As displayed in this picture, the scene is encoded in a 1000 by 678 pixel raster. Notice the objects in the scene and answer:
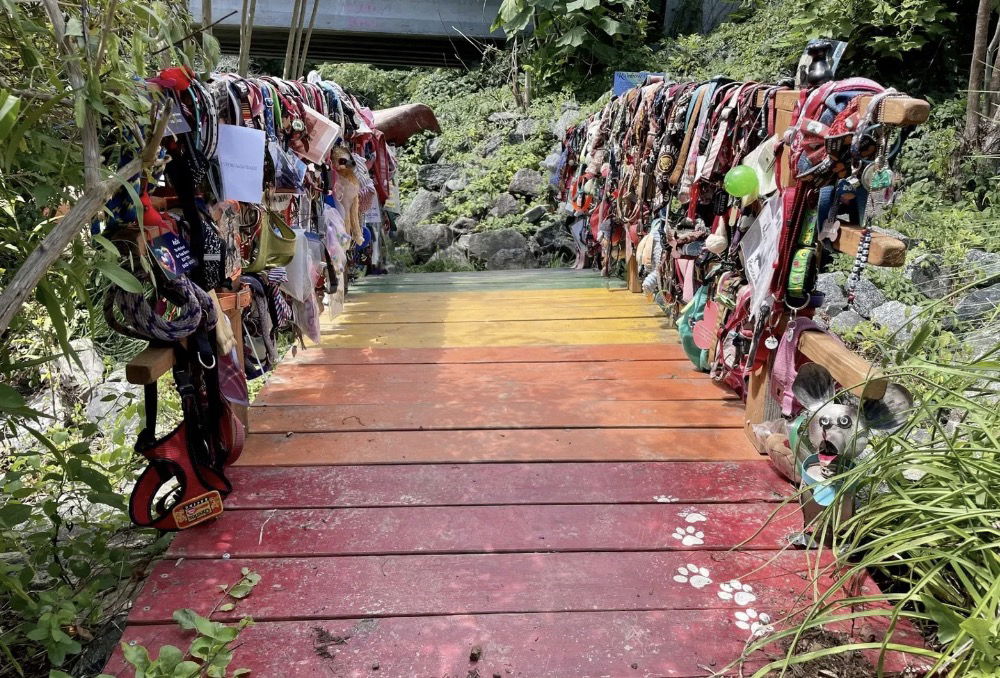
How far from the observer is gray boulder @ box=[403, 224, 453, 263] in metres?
9.61

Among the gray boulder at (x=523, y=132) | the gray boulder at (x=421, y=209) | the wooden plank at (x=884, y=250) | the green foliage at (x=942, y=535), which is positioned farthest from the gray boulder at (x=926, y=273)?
the gray boulder at (x=523, y=132)

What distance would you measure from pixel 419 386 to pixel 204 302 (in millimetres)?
1282

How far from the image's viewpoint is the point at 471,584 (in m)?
1.81

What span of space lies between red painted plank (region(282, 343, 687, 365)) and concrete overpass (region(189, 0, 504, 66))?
37.2 feet

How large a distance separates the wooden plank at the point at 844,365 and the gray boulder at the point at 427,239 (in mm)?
7705


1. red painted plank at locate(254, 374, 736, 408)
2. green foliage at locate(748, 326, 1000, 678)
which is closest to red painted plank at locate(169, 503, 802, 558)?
green foliage at locate(748, 326, 1000, 678)

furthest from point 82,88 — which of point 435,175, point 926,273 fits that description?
point 435,175

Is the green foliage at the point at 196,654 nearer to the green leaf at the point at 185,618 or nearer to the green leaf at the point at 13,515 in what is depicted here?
the green leaf at the point at 185,618

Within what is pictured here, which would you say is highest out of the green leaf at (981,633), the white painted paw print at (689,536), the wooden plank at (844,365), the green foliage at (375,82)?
the green foliage at (375,82)

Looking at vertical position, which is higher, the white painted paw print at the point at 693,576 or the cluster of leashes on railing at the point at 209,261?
the cluster of leashes on railing at the point at 209,261

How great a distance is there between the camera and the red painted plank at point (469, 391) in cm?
299

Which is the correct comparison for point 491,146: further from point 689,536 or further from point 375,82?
point 689,536

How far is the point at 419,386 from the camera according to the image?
10.4ft

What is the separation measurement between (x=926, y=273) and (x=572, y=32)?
833 cm
